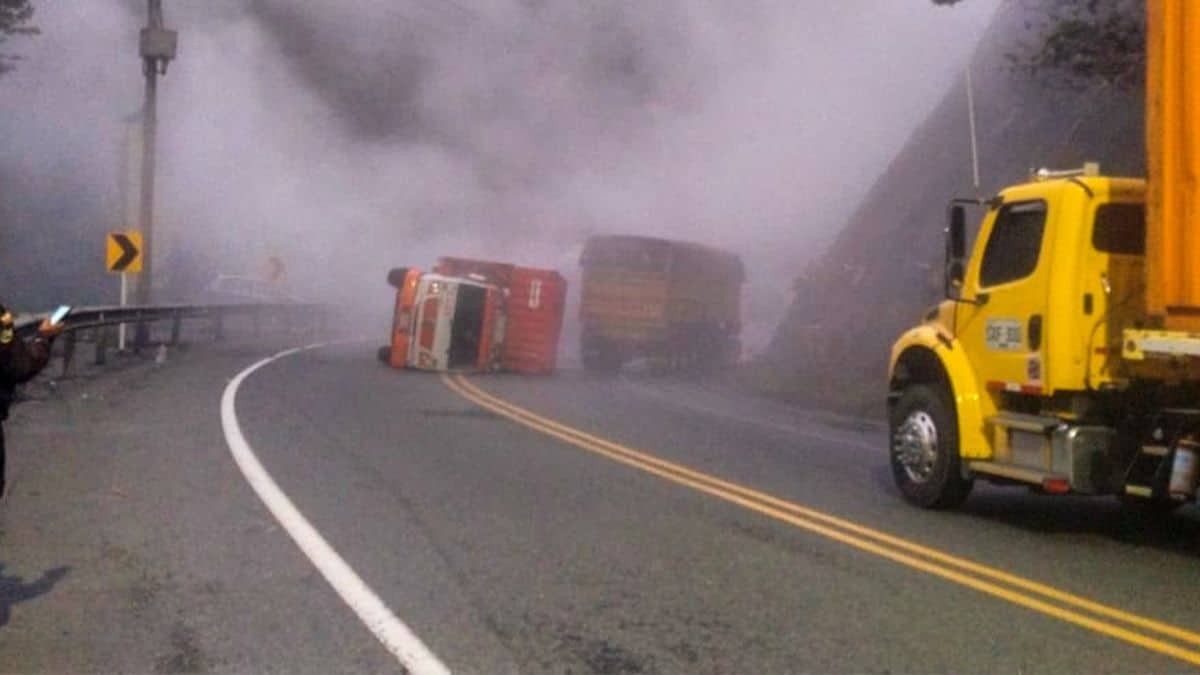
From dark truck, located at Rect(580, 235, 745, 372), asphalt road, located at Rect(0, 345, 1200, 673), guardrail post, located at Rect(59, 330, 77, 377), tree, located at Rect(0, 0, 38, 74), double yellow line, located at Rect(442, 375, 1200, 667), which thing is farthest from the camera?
tree, located at Rect(0, 0, 38, 74)

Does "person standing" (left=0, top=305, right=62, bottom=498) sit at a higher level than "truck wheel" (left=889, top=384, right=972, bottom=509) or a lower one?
higher

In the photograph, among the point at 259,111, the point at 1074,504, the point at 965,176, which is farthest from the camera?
the point at 259,111

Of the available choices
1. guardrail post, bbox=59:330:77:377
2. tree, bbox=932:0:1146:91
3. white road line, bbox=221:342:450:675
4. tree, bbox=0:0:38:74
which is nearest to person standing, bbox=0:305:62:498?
white road line, bbox=221:342:450:675

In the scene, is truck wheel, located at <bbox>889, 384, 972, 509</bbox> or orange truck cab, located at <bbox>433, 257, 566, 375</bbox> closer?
truck wheel, located at <bbox>889, 384, 972, 509</bbox>

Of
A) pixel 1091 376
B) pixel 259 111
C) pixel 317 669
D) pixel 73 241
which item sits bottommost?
pixel 317 669

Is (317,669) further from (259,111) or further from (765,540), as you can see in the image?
(259,111)

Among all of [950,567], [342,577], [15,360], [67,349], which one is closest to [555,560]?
[342,577]

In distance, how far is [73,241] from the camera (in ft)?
162

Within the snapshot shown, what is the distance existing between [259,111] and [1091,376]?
49025 mm

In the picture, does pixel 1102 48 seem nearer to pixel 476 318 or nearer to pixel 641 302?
pixel 476 318

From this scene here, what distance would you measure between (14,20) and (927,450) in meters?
34.4

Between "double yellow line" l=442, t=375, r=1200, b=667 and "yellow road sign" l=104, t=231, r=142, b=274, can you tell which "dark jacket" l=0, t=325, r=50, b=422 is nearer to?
"double yellow line" l=442, t=375, r=1200, b=667

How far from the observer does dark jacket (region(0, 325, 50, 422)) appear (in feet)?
25.1

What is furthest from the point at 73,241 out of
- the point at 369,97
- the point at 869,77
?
the point at 869,77
